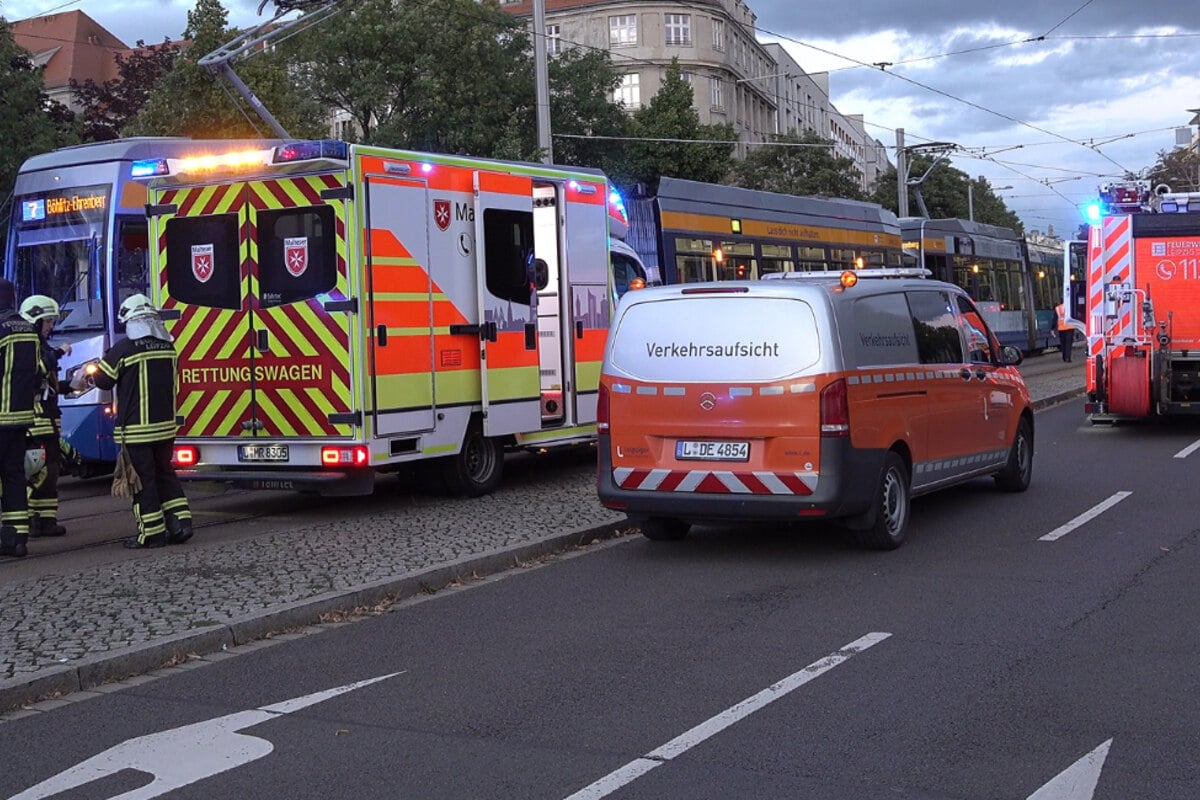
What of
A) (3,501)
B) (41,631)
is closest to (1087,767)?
(41,631)

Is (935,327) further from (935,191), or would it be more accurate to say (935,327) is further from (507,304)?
(935,191)

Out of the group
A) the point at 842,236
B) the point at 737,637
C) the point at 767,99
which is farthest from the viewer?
the point at 767,99

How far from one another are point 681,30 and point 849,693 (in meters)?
77.8

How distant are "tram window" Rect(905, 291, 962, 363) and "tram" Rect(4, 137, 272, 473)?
24.0 feet

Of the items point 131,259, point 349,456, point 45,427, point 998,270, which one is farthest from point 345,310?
point 998,270

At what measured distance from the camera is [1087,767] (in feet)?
16.1

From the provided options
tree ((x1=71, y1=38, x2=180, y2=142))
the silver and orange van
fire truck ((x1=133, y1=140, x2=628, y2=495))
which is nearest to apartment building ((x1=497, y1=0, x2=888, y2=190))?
tree ((x1=71, y1=38, x2=180, y2=142))

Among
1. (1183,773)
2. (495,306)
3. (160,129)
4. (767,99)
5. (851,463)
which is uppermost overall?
(767,99)

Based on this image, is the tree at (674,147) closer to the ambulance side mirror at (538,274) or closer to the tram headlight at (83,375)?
the tram headlight at (83,375)

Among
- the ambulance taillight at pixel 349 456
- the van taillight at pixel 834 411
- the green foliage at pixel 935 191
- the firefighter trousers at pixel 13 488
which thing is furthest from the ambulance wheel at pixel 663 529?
the green foliage at pixel 935 191

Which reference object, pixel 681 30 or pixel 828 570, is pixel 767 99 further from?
pixel 828 570

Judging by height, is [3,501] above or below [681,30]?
below

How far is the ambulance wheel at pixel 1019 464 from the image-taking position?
12.1 metres

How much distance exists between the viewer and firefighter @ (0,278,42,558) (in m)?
9.93
